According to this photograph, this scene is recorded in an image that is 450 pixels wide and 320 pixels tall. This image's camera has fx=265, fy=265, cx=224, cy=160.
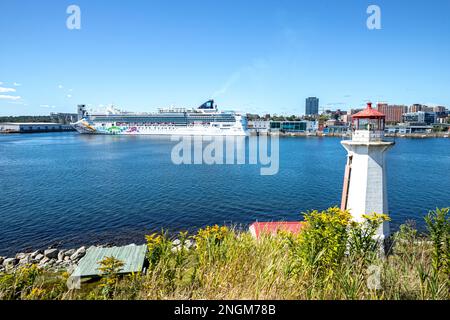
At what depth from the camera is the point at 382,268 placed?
3.45m

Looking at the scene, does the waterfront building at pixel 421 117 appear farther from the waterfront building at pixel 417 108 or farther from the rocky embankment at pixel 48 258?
the rocky embankment at pixel 48 258

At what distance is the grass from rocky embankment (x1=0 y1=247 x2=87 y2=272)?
644 cm

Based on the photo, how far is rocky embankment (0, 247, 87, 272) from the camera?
905cm

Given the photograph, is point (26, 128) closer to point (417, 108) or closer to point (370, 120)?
point (370, 120)

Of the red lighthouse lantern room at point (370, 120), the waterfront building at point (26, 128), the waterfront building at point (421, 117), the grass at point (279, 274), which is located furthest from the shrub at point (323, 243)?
the waterfront building at point (421, 117)

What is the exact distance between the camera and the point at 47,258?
951cm

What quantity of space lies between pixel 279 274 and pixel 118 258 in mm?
5237

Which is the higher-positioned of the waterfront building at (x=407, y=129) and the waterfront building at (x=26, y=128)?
the waterfront building at (x=26, y=128)

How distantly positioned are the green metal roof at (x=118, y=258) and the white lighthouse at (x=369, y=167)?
5.50 meters

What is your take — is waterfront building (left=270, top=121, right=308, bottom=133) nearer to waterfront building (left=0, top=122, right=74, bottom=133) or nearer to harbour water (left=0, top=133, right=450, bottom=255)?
harbour water (left=0, top=133, right=450, bottom=255)

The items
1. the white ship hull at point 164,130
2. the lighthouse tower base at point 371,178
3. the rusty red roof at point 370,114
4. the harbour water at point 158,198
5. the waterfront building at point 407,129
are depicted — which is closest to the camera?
the lighthouse tower base at point 371,178

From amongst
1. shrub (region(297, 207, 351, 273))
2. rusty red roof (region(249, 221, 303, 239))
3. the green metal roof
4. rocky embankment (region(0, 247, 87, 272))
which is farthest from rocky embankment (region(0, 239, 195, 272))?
shrub (region(297, 207, 351, 273))

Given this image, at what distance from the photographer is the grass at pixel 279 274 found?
2.86m
